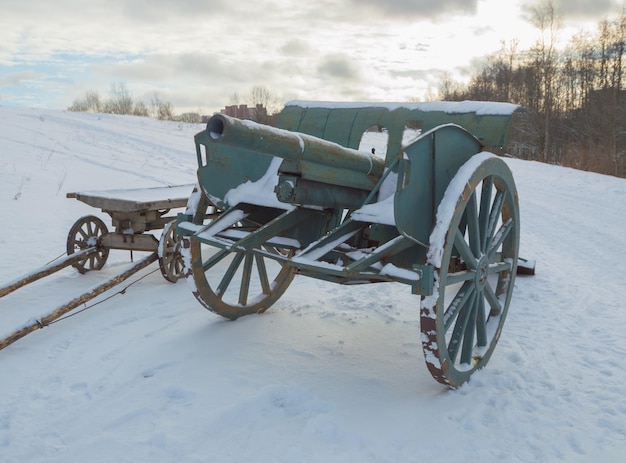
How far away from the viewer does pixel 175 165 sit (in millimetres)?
14156

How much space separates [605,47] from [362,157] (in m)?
35.3

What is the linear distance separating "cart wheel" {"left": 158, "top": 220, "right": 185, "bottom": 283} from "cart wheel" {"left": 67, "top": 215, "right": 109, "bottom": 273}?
0.95 m

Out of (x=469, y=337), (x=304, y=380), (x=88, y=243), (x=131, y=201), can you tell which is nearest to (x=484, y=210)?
(x=469, y=337)

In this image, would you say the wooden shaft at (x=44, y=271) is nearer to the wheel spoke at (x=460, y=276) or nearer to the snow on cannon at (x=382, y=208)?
the snow on cannon at (x=382, y=208)

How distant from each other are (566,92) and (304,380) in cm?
4073

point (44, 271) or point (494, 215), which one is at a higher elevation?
point (494, 215)

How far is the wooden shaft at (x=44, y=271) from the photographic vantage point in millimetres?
4852

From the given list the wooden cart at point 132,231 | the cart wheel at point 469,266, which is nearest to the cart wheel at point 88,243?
the wooden cart at point 132,231

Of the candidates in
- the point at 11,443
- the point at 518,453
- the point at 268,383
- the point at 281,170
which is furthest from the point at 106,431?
the point at 518,453

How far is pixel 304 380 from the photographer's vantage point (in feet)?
12.2

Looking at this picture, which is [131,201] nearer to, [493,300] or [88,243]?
[88,243]

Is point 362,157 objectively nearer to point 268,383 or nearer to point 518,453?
point 268,383

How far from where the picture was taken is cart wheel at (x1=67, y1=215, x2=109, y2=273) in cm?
621

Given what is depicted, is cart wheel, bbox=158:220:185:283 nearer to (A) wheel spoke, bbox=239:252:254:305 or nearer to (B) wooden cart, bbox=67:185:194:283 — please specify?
(B) wooden cart, bbox=67:185:194:283
